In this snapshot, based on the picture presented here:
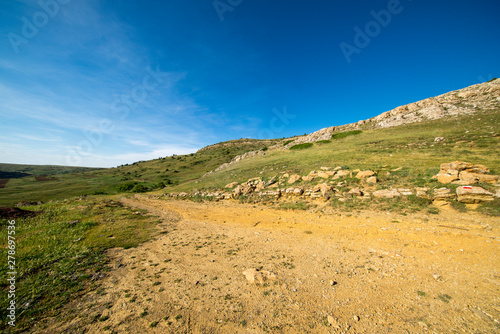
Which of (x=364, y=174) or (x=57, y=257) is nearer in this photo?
(x=57, y=257)

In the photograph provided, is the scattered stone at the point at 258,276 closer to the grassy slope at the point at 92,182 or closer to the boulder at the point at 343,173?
the boulder at the point at 343,173

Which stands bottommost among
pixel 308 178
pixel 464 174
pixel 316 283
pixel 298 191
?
pixel 316 283

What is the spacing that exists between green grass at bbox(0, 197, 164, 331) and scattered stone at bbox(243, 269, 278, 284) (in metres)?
5.68

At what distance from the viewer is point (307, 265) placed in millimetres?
7641

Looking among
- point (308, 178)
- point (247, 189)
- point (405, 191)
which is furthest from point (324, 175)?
point (247, 189)

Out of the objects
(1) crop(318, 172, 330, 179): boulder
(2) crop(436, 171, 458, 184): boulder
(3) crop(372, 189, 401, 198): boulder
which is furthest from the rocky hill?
(3) crop(372, 189, 401, 198): boulder

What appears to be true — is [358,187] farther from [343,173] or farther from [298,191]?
[298,191]

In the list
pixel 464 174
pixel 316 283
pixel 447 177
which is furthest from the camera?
pixel 447 177

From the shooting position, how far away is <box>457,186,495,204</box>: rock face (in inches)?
459

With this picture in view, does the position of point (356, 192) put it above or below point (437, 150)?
below

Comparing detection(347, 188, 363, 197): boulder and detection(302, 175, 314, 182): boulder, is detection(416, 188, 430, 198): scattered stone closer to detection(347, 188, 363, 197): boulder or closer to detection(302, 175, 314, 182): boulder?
detection(347, 188, 363, 197): boulder

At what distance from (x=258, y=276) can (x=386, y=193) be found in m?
14.6

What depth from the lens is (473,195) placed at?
11914mm

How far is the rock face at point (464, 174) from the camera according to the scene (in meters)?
13.1
